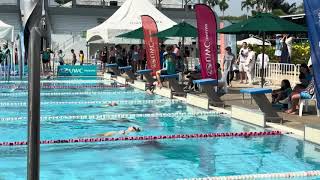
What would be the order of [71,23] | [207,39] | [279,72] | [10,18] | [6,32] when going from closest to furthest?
[207,39], [279,72], [6,32], [10,18], [71,23]

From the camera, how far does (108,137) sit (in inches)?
364

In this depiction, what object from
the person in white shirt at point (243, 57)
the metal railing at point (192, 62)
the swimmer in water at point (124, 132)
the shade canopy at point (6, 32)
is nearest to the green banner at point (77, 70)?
the metal railing at point (192, 62)

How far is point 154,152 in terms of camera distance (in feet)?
26.5

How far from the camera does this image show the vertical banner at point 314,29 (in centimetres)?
677

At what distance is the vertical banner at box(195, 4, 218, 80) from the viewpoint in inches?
528

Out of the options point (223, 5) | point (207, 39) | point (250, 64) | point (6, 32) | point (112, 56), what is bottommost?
point (250, 64)

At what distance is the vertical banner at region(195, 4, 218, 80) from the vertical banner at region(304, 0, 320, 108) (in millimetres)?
6450

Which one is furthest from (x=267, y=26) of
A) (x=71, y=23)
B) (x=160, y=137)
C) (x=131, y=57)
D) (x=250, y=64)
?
(x=71, y=23)

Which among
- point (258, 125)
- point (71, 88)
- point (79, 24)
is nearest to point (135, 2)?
point (71, 88)

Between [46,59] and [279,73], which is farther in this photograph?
[46,59]

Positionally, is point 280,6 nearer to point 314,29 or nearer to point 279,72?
point 279,72

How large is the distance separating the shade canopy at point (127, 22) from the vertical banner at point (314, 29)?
662 inches

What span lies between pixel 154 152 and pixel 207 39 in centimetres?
597

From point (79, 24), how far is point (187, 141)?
47.2 m
